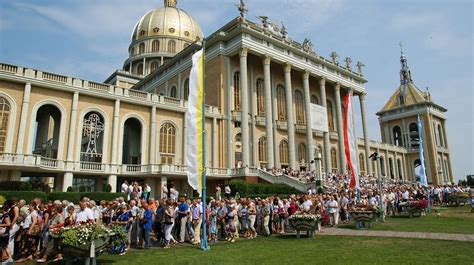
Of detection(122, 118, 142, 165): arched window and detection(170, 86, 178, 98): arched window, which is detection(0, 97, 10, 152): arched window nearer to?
detection(122, 118, 142, 165): arched window

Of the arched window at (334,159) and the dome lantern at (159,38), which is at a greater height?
the dome lantern at (159,38)

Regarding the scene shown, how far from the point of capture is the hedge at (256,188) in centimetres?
2703

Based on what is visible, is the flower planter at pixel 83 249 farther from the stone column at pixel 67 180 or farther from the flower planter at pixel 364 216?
the stone column at pixel 67 180

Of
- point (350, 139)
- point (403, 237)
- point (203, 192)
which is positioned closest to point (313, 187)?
point (350, 139)

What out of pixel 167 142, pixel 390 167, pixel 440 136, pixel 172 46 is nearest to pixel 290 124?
pixel 167 142

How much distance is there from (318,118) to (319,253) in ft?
104

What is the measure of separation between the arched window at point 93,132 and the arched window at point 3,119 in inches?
225

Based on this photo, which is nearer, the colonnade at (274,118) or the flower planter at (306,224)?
the flower planter at (306,224)

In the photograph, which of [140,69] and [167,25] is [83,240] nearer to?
[167,25]

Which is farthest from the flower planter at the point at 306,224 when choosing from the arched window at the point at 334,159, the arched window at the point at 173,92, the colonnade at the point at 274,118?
the arched window at the point at 334,159

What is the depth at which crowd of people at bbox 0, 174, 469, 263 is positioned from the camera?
33.6ft

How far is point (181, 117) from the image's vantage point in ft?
118

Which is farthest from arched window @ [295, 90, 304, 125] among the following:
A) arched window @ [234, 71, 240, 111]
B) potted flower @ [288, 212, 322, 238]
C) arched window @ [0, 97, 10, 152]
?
arched window @ [0, 97, 10, 152]

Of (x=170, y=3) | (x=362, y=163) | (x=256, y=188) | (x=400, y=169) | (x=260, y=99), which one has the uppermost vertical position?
(x=170, y=3)
